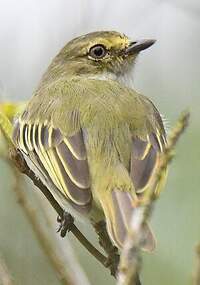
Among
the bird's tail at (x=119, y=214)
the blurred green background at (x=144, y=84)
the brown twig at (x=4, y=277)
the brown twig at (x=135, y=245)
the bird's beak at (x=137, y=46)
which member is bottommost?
the blurred green background at (x=144, y=84)

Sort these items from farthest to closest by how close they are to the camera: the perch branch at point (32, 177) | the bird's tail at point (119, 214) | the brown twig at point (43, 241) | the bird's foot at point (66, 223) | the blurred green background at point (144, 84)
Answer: the blurred green background at point (144, 84) < the bird's foot at point (66, 223) < the perch branch at point (32, 177) < the bird's tail at point (119, 214) < the brown twig at point (43, 241)

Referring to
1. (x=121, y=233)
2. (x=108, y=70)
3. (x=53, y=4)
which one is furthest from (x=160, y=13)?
(x=121, y=233)

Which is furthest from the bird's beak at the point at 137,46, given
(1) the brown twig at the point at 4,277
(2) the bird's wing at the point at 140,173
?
(1) the brown twig at the point at 4,277

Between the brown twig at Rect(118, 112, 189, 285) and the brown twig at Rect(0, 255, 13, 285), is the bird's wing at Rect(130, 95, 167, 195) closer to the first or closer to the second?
the brown twig at Rect(0, 255, 13, 285)

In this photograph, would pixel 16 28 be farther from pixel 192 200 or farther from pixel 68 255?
pixel 68 255

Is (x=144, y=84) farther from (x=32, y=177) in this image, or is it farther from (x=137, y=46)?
(x=32, y=177)

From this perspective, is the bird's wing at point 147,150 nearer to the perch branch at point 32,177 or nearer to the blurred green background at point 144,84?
the perch branch at point 32,177

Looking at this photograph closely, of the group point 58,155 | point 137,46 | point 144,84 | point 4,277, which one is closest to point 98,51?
point 137,46

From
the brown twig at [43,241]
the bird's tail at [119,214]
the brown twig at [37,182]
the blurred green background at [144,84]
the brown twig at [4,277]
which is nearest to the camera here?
the brown twig at [4,277]
